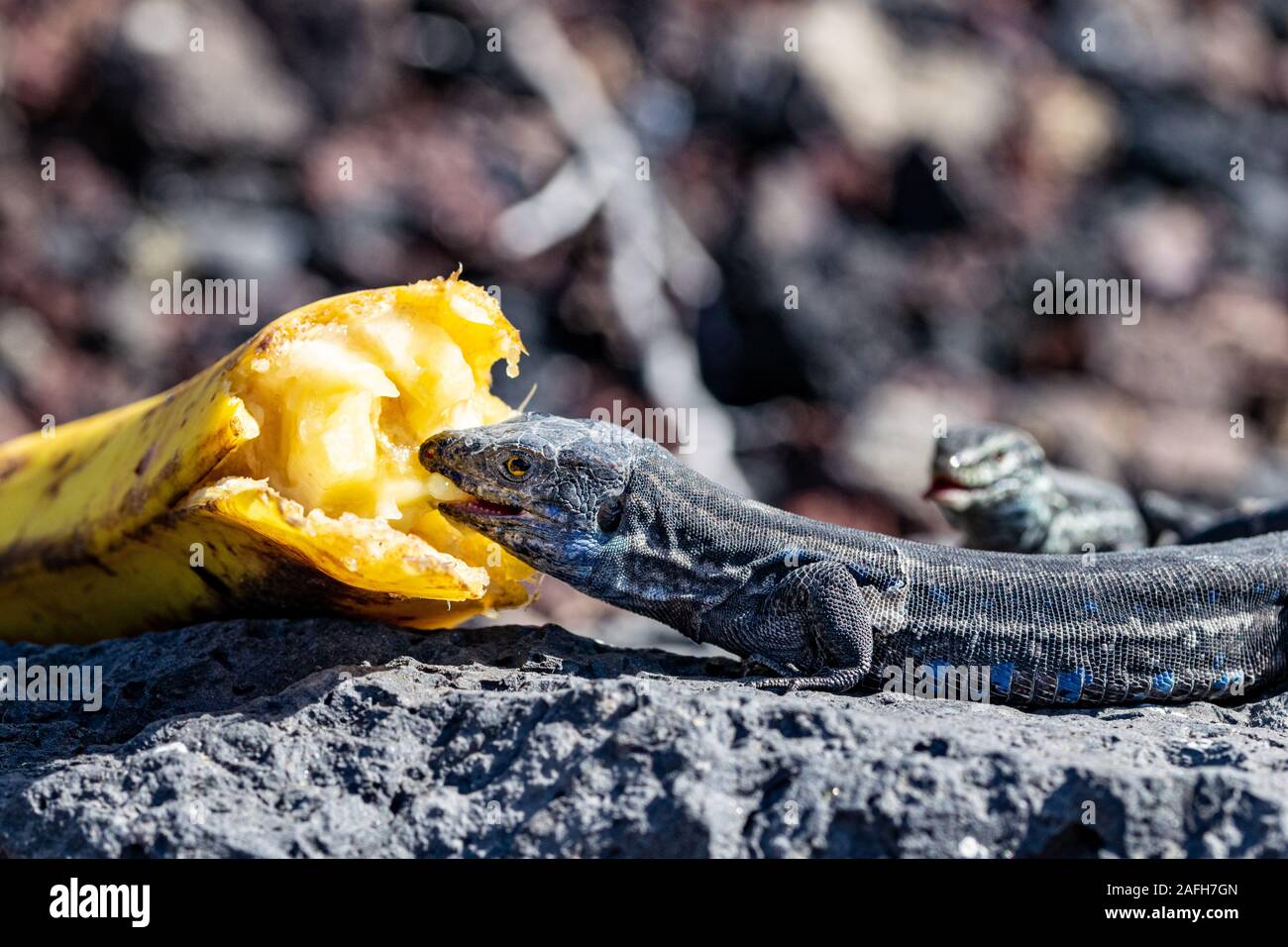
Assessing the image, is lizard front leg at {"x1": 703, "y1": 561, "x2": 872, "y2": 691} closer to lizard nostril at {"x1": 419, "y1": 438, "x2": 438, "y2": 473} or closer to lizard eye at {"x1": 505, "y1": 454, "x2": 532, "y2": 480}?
lizard eye at {"x1": 505, "y1": 454, "x2": 532, "y2": 480}

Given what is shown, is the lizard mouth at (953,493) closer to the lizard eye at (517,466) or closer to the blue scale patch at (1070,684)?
the blue scale patch at (1070,684)

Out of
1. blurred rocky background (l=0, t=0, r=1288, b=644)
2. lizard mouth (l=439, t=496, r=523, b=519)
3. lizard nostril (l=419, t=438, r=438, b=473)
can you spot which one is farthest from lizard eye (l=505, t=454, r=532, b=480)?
blurred rocky background (l=0, t=0, r=1288, b=644)

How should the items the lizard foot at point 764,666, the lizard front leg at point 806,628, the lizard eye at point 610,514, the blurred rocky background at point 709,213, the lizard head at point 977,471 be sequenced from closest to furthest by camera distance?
the lizard front leg at point 806,628
the lizard foot at point 764,666
the lizard eye at point 610,514
the lizard head at point 977,471
the blurred rocky background at point 709,213

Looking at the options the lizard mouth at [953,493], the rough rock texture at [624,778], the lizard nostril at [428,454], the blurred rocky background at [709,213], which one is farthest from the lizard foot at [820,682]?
the blurred rocky background at [709,213]

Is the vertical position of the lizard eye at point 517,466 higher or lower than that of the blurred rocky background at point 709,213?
lower

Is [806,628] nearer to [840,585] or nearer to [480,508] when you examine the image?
[840,585]

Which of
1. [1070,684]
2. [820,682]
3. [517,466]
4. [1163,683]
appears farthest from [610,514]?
[1163,683]
